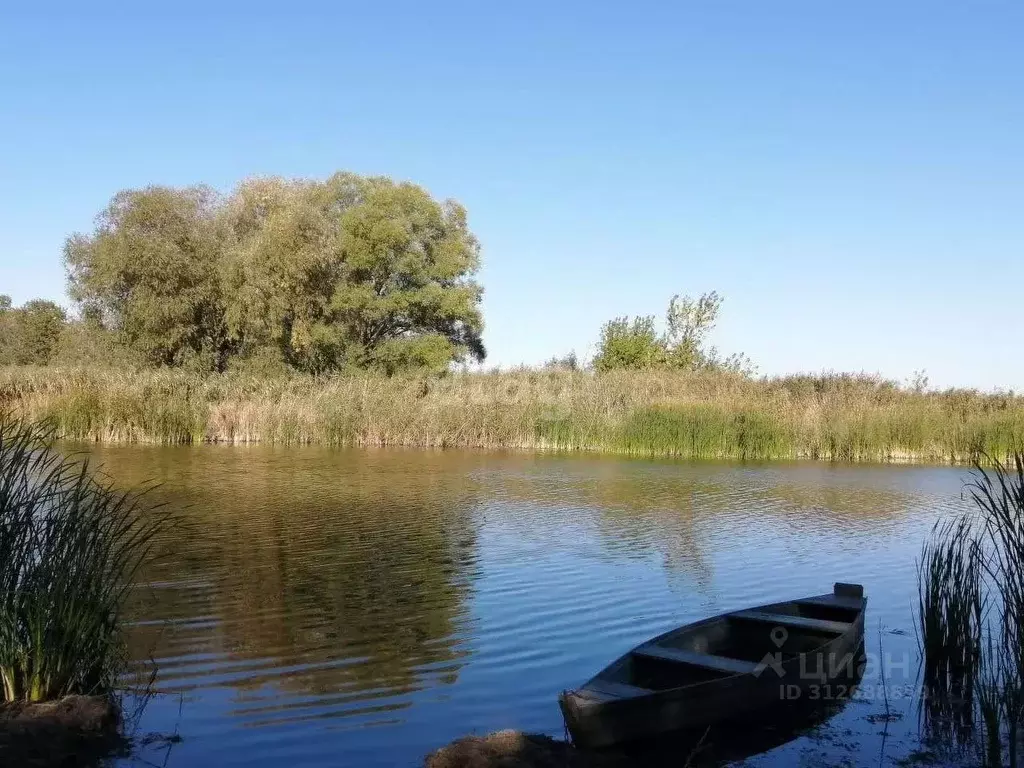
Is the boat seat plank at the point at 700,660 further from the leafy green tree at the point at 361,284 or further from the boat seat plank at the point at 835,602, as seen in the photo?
the leafy green tree at the point at 361,284

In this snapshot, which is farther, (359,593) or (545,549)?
(545,549)

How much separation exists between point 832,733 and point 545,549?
646 cm

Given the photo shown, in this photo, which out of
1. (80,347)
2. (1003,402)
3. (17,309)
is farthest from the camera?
(17,309)

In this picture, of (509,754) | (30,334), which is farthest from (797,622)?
(30,334)

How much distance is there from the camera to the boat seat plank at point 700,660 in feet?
20.9

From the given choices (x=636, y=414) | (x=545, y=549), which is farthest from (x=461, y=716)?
(x=636, y=414)

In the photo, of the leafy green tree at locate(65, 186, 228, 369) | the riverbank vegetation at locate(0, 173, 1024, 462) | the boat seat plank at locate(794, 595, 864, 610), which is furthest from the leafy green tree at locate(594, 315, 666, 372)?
the boat seat plank at locate(794, 595, 864, 610)

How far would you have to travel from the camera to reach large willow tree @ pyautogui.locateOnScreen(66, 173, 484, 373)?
38125mm

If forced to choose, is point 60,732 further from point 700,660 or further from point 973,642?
point 973,642

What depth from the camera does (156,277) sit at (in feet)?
125

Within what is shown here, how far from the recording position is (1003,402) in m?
29.4

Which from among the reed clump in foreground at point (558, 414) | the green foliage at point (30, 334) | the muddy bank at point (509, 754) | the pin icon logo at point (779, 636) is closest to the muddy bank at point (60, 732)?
the muddy bank at point (509, 754)

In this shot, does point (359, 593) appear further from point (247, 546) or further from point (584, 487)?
point (584, 487)

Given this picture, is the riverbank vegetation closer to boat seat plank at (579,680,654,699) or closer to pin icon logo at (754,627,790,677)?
pin icon logo at (754,627,790,677)
